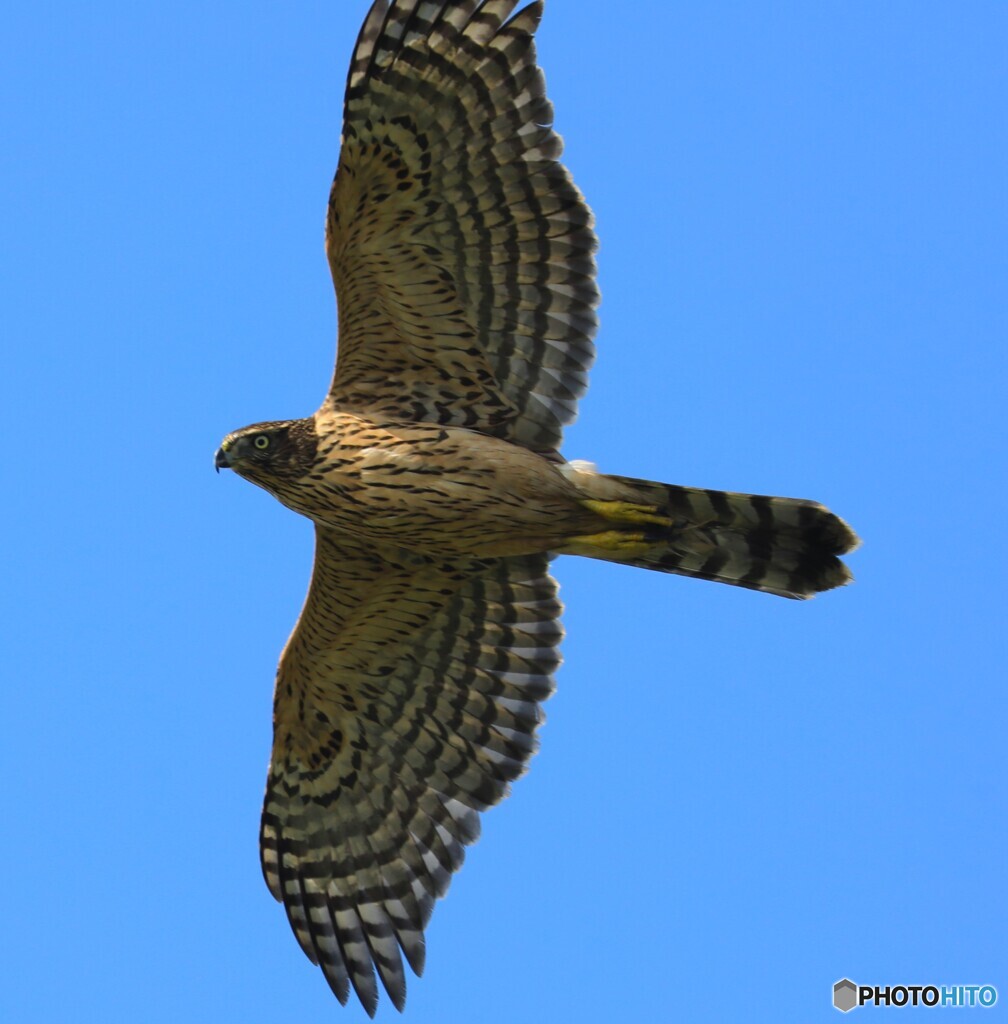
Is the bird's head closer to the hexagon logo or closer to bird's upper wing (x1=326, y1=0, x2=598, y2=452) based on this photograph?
bird's upper wing (x1=326, y1=0, x2=598, y2=452)

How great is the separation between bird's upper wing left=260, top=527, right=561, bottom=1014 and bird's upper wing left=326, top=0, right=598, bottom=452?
3.83 feet

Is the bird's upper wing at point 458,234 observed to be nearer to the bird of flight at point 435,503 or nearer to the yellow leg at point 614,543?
the bird of flight at point 435,503

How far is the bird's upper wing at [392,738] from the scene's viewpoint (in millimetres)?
11805

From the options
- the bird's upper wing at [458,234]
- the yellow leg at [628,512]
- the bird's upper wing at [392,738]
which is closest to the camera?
the bird's upper wing at [458,234]

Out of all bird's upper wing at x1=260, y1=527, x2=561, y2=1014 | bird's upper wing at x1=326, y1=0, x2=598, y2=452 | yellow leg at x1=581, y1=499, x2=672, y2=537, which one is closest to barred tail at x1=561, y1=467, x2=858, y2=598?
yellow leg at x1=581, y1=499, x2=672, y2=537

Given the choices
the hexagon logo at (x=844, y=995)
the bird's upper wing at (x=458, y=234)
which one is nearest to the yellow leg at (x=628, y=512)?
the bird's upper wing at (x=458, y=234)

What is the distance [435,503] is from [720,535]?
172 centimetres

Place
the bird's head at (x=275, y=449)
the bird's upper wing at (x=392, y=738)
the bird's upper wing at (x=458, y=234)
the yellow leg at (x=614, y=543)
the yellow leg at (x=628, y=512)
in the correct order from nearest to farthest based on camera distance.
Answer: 1. the bird's upper wing at (x=458, y=234)
2. the bird's head at (x=275, y=449)
3. the yellow leg at (x=628, y=512)
4. the yellow leg at (x=614, y=543)
5. the bird's upper wing at (x=392, y=738)

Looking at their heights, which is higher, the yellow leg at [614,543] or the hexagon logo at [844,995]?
the yellow leg at [614,543]

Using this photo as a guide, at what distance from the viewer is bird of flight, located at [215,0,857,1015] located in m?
10.5

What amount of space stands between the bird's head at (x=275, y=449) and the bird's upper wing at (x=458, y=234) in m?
0.40

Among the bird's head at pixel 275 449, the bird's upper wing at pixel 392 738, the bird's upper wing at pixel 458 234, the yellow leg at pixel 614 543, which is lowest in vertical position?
the bird's upper wing at pixel 392 738

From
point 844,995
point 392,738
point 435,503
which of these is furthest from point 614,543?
point 844,995

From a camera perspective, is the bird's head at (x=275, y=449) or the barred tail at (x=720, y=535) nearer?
the bird's head at (x=275, y=449)
